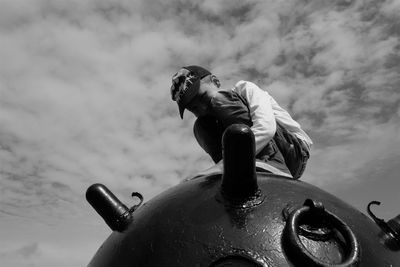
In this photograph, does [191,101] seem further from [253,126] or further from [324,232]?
[324,232]

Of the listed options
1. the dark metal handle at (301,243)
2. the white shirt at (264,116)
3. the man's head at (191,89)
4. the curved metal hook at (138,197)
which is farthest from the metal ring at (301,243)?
the man's head at (191,89)

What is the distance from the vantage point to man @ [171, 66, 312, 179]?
4.38 meters

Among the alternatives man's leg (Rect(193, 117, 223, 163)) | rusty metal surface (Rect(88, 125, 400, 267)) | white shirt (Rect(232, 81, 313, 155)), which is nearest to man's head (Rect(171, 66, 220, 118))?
man's leg (Rect(193, 117, 223, 163))

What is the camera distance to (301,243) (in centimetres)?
241

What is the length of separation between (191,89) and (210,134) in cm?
55

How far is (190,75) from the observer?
4766mm

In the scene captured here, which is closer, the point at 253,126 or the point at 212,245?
the point at 212,245

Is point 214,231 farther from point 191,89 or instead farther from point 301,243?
point 191,89

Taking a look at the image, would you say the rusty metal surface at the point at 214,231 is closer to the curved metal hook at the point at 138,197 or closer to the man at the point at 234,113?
the curved metal hook at the point at 138,197

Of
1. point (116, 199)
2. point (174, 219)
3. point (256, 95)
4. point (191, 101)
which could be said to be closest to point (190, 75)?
point (191, 101)

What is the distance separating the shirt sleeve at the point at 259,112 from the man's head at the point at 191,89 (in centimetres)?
36

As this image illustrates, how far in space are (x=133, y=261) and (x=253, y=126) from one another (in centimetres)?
192

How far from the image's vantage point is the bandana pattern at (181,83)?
473cm

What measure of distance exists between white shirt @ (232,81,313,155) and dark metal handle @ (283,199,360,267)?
4.66ft
